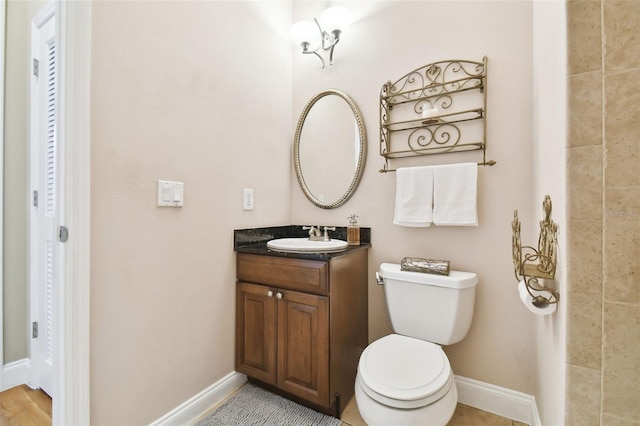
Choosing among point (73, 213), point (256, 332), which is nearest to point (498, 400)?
point (256, 332)

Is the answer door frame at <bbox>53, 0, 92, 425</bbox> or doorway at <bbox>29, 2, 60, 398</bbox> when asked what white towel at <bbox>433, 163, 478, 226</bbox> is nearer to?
door frame at <bbox>53, 0, 92, 425</bbox>

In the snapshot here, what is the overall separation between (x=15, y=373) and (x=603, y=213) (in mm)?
2793

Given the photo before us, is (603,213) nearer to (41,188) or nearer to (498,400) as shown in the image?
(498,400)

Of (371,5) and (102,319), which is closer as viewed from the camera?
(102,319)

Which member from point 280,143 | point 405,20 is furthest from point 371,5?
point 280,143

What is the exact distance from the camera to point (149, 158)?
1.20 metres

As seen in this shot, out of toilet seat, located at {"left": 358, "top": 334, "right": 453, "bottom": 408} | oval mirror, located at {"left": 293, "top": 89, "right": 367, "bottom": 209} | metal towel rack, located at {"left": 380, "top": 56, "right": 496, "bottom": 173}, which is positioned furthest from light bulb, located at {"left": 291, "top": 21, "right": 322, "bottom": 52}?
toilet seat, located at {"left": 358, "top": 334, "right": 453, "bottom": 408}

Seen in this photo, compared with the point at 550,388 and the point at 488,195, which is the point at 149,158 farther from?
the point at 550,388

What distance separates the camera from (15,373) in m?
1.61

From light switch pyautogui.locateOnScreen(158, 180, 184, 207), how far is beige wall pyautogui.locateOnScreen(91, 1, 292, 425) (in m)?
0.03

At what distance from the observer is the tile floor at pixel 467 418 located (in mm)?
1352

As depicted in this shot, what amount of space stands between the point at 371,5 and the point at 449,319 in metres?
1.90

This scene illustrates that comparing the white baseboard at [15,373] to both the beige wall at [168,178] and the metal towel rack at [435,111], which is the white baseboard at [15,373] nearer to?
the beige wall at [168,178]

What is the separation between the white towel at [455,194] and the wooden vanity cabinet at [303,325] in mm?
516
